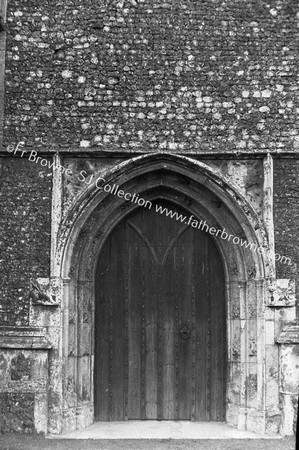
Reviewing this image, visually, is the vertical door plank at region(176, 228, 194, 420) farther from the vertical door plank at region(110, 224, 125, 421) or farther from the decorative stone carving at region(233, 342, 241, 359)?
the vertical door plank at region(110, 224, 125, 421)

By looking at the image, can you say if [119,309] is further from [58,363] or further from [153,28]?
[153,28]

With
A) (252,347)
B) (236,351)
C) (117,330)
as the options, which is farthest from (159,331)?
(252,347)

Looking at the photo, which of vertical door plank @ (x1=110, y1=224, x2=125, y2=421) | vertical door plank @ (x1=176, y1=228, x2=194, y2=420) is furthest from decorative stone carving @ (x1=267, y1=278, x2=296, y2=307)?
vertical door plank @ (x1=110, y1=224, x2=125, y2=421)

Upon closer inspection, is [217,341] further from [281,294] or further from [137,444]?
[137,444]

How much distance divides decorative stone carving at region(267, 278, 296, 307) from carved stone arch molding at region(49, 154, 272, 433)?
0.12 m

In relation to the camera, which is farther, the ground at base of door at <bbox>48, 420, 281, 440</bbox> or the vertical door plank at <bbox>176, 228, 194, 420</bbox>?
the vertical door plank at <bbox>176, 228, 194, 420</bbox>

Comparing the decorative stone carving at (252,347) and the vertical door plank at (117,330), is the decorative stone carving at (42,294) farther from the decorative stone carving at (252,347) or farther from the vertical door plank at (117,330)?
the decorative stone carving at (252,347)

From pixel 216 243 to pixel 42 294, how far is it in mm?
2086

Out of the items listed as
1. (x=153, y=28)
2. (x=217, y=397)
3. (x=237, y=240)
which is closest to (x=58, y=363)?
(x=217, y=397)

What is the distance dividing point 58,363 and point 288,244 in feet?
9.18

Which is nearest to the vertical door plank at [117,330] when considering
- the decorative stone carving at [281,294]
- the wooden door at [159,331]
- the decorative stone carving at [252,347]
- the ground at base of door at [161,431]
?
the wooden door at [159,331]

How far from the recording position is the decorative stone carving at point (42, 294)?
7254mm

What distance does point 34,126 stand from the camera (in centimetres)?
747

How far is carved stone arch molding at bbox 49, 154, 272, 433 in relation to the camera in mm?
7352
